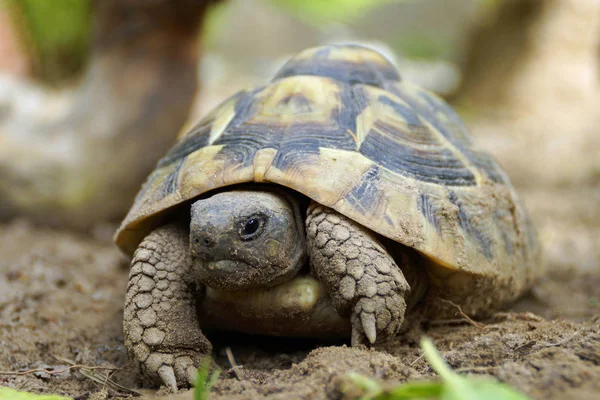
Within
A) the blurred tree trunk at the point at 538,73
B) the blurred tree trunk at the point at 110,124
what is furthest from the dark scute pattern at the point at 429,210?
the blurred tree trunk at the point at 538,73

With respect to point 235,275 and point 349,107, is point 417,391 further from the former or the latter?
point 349,107

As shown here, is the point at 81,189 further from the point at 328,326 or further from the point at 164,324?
the point at 328,326

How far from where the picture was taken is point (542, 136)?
26.8 feet

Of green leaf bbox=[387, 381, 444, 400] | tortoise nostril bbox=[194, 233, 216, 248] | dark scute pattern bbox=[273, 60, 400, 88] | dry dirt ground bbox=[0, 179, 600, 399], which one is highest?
dark scute pattern bbox=[273, 60, 400, 88]

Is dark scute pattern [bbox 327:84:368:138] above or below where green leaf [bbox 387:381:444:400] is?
above

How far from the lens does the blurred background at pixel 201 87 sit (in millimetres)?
4395

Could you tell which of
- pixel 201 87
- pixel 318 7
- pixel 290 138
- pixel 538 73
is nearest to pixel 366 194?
pixel 290 138

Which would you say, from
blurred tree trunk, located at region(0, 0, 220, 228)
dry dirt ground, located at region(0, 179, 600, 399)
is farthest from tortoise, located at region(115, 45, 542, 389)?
blurred tree trunk, located at region(0, 0, 220, 228)

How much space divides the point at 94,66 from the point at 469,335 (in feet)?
13.0

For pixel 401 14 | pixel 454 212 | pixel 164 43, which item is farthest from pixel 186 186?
pixel 401 14

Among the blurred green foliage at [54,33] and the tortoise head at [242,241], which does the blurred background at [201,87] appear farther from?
the tortoise head at [242,241]

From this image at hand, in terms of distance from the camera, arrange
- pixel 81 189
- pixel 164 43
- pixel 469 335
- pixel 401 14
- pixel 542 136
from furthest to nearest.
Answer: pixel 401 14
pixel 542 136
pixel 164 43
pixel 81 189
pixel 469 335

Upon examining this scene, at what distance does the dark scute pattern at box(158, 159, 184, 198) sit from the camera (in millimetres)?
2378

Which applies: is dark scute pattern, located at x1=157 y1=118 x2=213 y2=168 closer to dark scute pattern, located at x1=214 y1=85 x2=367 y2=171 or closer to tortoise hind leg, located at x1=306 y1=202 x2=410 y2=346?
dark scute pattern, located at x1=214 y1=85 x2=367 y2=171
